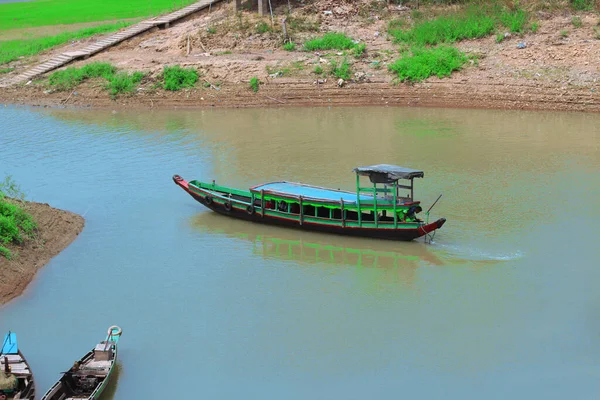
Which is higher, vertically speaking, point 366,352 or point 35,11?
point 35,11

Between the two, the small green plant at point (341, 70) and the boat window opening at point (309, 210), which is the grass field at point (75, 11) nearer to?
the small green plant at point (341, 70)

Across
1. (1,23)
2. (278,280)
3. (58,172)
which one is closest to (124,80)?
(58,172)

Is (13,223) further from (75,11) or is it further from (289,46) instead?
(75,11)

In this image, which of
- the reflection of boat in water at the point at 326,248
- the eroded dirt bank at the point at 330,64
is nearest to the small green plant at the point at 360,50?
the eroded dirt bank at the point at 330,64

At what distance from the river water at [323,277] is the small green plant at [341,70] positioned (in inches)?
210

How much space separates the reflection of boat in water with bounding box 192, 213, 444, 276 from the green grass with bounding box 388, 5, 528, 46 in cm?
1591

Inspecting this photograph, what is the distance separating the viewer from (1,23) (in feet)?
140

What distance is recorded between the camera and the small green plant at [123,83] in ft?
101

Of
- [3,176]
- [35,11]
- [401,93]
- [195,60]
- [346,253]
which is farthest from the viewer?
[35,11]

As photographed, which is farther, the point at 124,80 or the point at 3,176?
the point at 124,80

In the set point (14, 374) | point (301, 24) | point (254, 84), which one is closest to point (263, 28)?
point (301, 24)

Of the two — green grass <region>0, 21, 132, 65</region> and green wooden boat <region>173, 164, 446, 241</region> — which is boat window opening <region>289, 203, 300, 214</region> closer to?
green wooden boat <region>173, 164, 446, 241</region>

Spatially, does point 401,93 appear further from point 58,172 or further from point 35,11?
point 35,11

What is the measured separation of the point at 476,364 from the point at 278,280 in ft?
14.5
